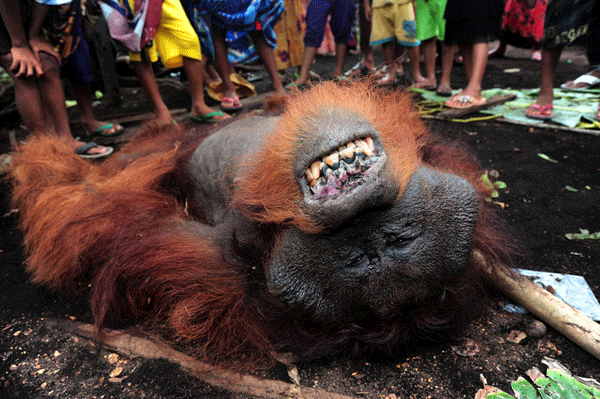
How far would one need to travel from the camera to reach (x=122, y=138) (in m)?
3.86

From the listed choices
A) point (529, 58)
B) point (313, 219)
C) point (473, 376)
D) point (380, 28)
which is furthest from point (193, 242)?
point (529, 58)

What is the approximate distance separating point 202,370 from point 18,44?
8.59ft

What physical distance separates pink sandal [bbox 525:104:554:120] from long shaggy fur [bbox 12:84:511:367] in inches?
86.6

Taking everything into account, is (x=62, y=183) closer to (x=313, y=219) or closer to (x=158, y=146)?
(x=158, y=146)

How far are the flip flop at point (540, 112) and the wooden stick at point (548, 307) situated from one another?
2.72 metres

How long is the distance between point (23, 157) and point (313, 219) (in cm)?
207

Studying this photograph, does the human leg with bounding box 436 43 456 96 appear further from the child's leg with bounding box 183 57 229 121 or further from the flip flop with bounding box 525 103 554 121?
the child's leg with bounding box 183 57 229 121

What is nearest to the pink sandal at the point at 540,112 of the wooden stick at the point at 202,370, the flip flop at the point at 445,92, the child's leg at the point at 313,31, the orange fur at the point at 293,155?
the flip flop at the point at 445,92

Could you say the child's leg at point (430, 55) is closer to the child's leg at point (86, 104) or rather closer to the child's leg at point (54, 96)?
the child's leg at point (86, 104)

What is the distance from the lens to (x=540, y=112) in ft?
12.4

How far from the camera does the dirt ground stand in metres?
1.34

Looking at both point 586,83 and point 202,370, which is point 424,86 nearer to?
point 586,83

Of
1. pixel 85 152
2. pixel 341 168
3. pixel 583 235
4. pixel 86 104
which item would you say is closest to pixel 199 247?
pixel 341 168

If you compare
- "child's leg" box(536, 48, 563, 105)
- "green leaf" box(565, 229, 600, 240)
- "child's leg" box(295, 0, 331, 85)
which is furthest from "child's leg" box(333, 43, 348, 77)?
"green leaf" box(565, 229, 600, 240)
